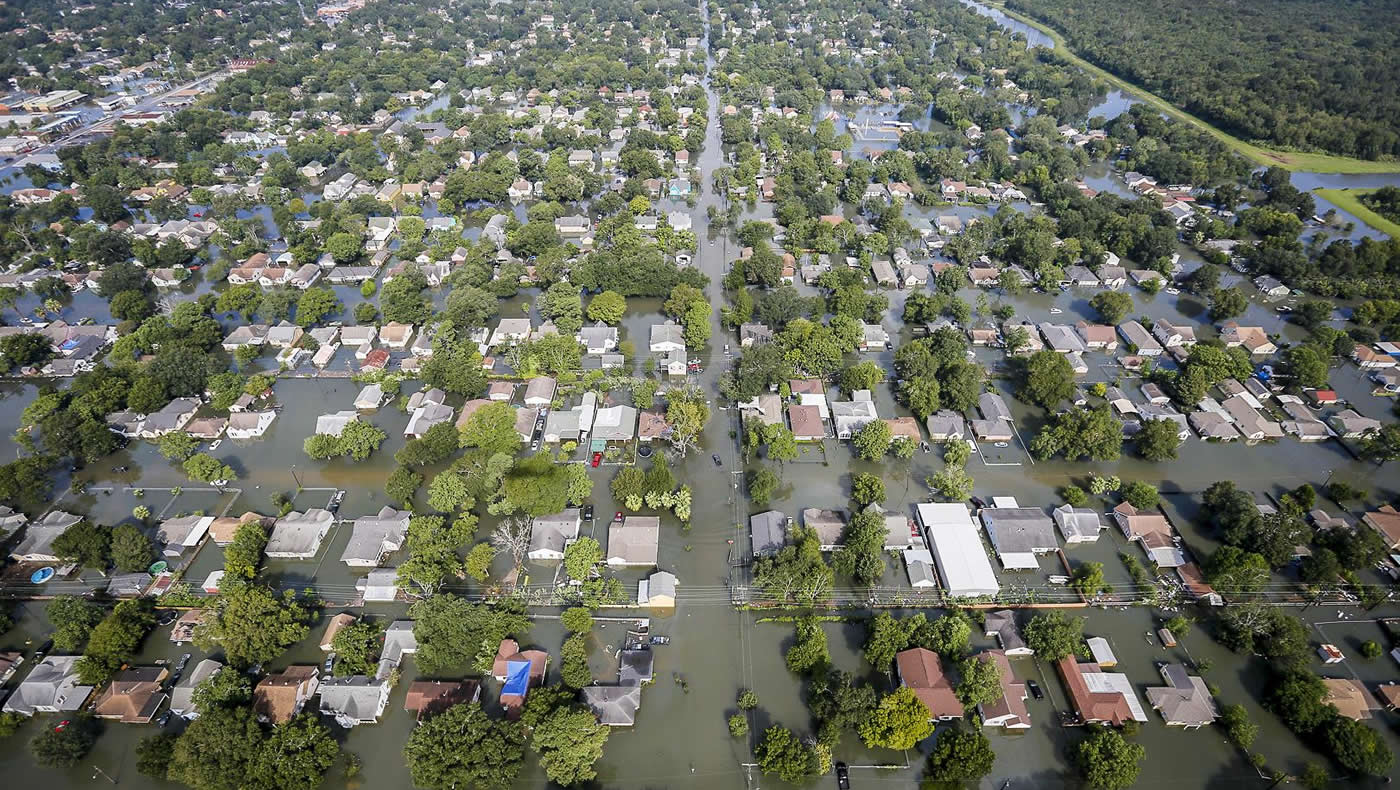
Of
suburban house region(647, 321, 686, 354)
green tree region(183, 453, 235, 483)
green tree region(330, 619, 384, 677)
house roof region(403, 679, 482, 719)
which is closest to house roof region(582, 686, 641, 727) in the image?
house roof region(403, 679, 482, 719)

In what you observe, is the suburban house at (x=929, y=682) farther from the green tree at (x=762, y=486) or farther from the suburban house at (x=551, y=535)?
the suburban house at (x=551, y=535)

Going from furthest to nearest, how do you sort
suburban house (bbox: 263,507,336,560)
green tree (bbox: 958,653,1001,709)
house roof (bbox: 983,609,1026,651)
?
suburban house (bbox: 263,507,336,560) → house roof (bbox: 983,609,1026,651) → green tree (bbox: 958,653,1001,709)

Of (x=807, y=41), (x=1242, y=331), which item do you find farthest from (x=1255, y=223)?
(x=807, y=41)

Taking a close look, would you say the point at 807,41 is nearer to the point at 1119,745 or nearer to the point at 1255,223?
the point at 1255,223

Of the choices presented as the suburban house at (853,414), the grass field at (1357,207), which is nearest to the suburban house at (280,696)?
the suburban house at (853,414)

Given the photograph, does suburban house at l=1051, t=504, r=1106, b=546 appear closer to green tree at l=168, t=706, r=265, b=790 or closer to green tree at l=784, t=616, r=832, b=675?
green tree at l=784, t=616, r=832, b=675

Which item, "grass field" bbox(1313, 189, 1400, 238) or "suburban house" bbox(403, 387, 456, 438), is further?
"grass field" bbox(1313, 189, 1400, 238)
